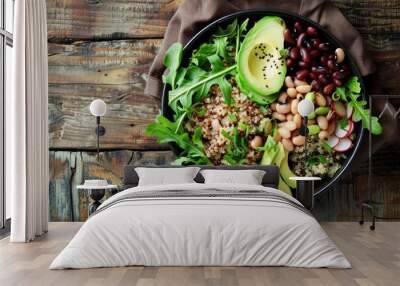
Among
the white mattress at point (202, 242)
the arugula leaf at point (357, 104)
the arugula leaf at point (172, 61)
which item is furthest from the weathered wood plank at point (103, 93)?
the white mattress at point (202, 242)

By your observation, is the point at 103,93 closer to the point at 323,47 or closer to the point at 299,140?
the point at 299,140

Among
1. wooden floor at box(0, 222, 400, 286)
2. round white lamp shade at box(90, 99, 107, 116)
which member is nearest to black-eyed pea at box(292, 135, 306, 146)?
wooden floor at box(0, 222, 400, 286)

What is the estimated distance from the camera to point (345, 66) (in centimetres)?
639

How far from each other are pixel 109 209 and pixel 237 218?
952 millimetres

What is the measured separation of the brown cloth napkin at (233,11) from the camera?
6.50 meters

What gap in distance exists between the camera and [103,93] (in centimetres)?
693

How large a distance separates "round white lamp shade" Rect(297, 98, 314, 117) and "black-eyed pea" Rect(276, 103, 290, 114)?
0.26 meters

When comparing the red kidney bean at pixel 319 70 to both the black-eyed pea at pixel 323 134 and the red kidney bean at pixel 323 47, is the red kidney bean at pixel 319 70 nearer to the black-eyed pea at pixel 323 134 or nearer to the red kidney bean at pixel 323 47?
the red kidney bean at pixel 323 47

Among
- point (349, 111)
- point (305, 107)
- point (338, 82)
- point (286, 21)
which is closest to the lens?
point (305, 107)

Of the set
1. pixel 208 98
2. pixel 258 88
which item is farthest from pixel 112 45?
pixel 258 88

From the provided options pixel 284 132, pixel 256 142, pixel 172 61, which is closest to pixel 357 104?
pixel 284 132

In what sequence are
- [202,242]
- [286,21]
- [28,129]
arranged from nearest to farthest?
[202,242] < [28,129] < [286,21]

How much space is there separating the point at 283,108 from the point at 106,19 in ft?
7.19

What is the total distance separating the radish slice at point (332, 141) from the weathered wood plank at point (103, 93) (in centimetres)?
183
